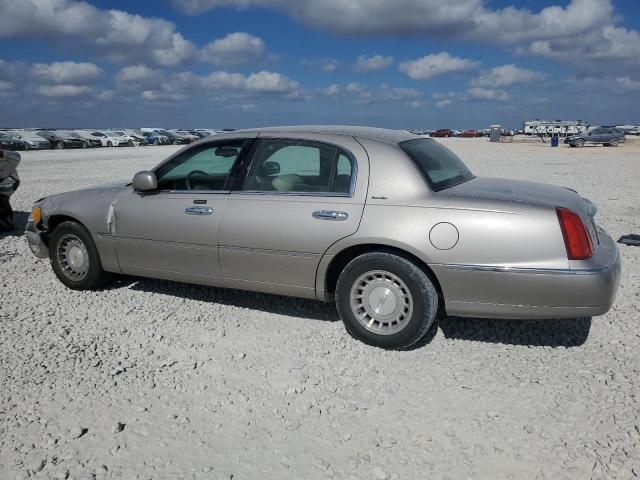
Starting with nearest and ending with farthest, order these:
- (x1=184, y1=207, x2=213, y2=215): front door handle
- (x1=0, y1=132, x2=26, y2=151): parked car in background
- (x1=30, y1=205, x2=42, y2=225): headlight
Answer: (x1=184, y1=207, x2=213, y2=215): front door handle
(x1=30, y1=205, x2=42, y2=225): headlight
(x1=0, y1=132, x2=26, y2=151): parked car in background

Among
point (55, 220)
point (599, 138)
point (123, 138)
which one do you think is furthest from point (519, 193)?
point (123, 138)

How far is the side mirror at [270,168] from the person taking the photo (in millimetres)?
4582

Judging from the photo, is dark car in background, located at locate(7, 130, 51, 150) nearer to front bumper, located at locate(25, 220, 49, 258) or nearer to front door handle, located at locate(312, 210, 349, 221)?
front bumper, located at locate(25, 220, 49, 258)

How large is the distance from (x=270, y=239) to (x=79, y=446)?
6.41ft

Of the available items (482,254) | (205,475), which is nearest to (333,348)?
(482,254)

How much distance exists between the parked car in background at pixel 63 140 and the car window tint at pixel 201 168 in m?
42.0

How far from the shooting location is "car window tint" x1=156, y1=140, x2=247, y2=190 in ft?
15.6

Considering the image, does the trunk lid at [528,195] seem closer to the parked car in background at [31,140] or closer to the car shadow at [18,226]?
the car shadow at [18,226]

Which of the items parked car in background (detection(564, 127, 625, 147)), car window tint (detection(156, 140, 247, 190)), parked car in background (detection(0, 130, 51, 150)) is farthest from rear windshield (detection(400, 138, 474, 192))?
parked car in background (detection(564, 127, 625, 147))

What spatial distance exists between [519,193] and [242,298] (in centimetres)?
263

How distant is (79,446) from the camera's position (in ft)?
9.50

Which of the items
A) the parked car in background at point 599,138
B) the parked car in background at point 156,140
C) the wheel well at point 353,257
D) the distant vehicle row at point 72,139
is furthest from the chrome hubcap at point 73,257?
the parked car in background at point 156,140

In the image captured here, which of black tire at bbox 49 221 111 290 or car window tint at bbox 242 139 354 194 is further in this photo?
black tire at bbox 49 221 111 290

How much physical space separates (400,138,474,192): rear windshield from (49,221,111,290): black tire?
307 centimetres
